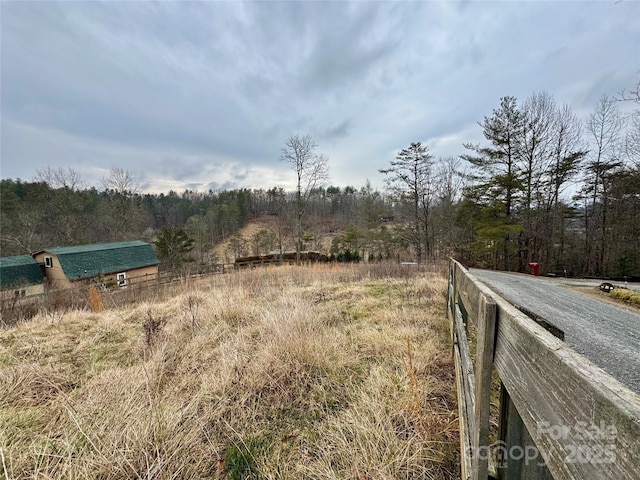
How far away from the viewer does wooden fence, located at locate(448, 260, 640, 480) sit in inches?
14.9

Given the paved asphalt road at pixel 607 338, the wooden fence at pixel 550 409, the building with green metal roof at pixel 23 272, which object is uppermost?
the wooden fence at pixel 550 409

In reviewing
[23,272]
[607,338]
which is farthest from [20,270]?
[607,338]

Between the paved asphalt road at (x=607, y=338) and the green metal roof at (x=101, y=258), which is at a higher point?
the paved asphalt road at (x=607, y=338)

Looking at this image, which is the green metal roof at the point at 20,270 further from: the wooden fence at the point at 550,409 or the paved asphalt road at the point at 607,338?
the paved asphalt road at the point at 607,338

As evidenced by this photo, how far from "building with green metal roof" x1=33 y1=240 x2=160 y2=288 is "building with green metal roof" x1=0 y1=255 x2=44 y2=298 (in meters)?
0.48

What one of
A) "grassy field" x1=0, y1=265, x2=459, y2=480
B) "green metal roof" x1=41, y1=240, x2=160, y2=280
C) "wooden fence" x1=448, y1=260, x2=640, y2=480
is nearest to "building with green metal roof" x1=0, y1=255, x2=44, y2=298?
"green metal roof" x1=41, y1=240, x2=160, y2=280

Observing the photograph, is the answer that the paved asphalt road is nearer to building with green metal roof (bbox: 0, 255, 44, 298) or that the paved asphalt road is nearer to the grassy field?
the grassy field

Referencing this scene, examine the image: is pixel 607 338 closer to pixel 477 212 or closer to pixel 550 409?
pixel 550 409

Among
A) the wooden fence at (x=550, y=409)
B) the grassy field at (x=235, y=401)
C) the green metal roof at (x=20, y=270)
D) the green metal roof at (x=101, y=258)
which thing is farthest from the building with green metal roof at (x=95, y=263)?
the wooden fence at (x=550, y=409)

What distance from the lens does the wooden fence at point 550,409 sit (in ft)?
1.24

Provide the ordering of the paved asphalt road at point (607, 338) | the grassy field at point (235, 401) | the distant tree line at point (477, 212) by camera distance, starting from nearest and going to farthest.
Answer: the paved asphalt road at point (607, 338), the grassy field at point (235, 401), the distant tree line at point (477, 212)

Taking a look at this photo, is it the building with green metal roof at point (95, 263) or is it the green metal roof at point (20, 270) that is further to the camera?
the building with green metal roof at point (95, 263)

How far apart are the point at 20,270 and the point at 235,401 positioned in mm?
25684

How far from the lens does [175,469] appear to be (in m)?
1.71
